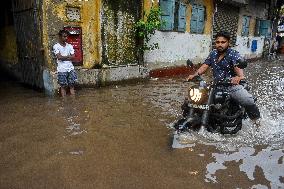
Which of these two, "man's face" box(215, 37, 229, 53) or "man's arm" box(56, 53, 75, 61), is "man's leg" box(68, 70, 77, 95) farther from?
"man's face" box(215, 37, 229, 53)

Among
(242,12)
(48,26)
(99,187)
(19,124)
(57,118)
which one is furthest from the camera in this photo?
(242,12)

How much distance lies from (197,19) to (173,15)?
6.77 feet

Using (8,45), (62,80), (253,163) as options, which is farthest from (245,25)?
(253,163)

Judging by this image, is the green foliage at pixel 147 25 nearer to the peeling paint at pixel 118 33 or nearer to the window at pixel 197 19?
the peeling paint at pixel 118 33

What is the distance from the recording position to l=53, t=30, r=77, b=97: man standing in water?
Answer: 732cm

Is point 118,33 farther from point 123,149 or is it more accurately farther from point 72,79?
point 123,149

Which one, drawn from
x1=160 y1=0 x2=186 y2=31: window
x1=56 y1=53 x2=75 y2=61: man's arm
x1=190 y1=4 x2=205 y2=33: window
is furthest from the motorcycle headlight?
x1=190 y1=4 x2=205 y2=33: window

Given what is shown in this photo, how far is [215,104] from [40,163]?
274 centimetres

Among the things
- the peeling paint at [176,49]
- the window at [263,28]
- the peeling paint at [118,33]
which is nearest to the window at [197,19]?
the peeling paint at [176,49]

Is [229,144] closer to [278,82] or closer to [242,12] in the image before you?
[278,82]

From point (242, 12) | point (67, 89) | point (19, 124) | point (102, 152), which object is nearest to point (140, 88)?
point (67, 89)

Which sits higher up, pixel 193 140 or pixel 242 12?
pixel 242 12

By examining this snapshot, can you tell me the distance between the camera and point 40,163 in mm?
3879

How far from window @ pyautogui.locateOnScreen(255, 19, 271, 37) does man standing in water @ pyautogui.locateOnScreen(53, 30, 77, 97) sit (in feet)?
50.7
